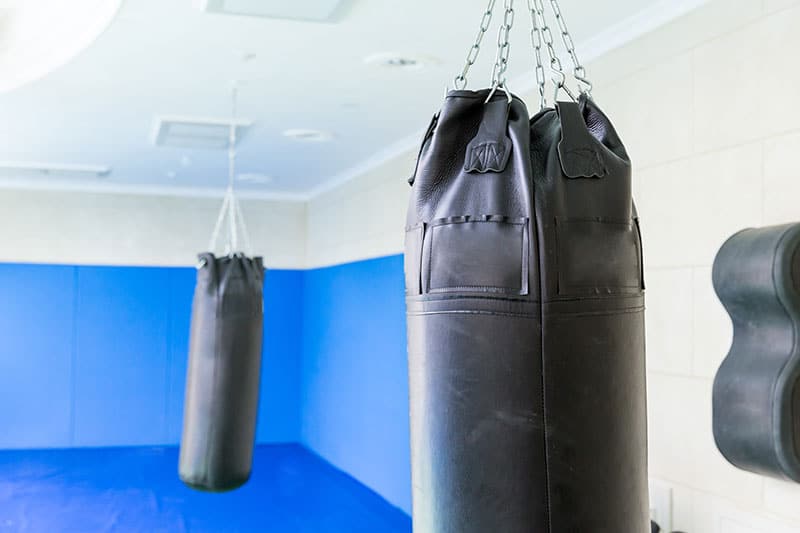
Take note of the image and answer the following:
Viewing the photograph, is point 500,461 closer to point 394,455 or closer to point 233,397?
point 233,397

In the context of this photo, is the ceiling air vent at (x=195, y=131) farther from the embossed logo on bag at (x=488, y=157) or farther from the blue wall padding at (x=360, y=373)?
the embossed logo on bag at (x=488, y=157)

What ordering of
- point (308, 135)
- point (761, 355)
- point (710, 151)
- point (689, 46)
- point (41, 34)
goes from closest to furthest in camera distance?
point (761, 355) < point (710, 151) < point (689, 46) < point (41, 34) < point (308, 135)

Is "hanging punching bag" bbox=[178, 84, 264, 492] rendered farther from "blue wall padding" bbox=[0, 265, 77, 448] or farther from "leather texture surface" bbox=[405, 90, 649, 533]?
"blue wall padding" bbox=[0, 265, 77, 448]

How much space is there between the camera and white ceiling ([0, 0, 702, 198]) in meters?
3.35

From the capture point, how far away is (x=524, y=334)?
1230 millimetres

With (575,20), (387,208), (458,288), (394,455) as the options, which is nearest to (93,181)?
(387,208)

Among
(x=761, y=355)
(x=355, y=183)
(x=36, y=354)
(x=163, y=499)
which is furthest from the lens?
(x=36, y=354)

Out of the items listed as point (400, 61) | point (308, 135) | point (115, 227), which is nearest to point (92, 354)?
point (115, 227)

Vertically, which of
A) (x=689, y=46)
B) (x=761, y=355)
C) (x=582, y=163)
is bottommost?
(x=761, y=355)

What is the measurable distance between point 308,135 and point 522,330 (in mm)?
4635

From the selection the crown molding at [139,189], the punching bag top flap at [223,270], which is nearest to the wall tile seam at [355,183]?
the crown molding at [139,189]

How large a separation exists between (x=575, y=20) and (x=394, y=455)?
379 centimetres

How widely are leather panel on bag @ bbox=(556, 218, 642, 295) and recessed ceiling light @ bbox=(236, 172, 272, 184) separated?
637 cm

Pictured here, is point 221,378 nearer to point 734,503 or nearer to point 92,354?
point 734,503
